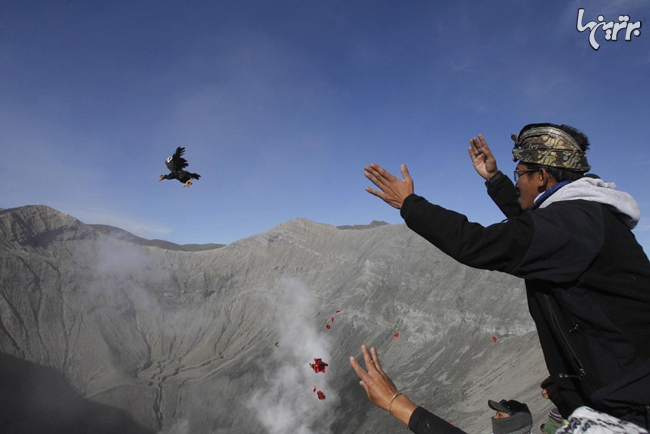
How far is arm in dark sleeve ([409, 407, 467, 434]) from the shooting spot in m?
2.16

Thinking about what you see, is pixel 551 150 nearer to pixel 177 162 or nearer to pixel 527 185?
pixel 527 185

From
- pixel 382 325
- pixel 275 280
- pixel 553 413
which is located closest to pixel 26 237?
pixel 275 280

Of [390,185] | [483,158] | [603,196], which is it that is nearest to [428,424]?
[390,185]

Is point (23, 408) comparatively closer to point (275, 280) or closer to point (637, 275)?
point (275, 280)

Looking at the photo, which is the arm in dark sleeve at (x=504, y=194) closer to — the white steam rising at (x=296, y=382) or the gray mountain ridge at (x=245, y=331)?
the gray mountain ridge at (x=245, y=331)

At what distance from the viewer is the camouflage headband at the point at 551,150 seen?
2.53 m

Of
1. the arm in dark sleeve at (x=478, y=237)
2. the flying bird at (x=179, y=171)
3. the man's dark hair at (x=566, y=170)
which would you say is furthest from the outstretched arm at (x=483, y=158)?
the flying bird at (x=179, y=171)

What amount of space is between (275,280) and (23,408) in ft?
112

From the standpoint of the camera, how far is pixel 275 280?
63.7 meters

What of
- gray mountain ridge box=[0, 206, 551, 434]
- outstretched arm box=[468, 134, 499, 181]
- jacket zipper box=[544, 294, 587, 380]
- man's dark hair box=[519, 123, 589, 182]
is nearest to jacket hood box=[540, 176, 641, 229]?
man's dark hair box=[519, 123, 589, 182]

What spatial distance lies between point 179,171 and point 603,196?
11140mm

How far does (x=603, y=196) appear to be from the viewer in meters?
2.15

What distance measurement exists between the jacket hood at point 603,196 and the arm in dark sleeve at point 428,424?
141 centimetres

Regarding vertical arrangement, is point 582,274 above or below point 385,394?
above
